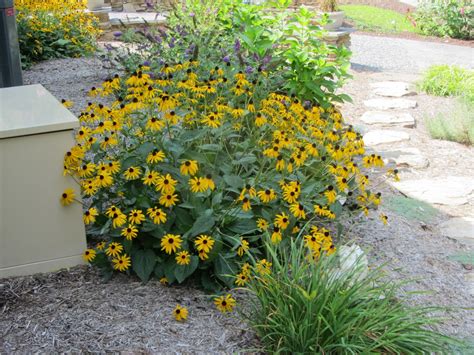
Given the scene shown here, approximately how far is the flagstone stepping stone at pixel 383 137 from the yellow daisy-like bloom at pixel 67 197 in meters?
3.60

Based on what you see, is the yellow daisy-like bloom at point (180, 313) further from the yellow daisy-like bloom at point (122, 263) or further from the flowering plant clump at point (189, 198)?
the yellow daisy-like bloom at point (122, 263)

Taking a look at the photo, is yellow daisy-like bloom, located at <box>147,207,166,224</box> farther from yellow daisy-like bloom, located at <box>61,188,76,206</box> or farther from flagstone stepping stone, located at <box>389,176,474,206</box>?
flagstone stepping stone, located at <box>389,176,474,206</box>

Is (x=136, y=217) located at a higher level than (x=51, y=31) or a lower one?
lower

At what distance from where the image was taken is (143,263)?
263cm

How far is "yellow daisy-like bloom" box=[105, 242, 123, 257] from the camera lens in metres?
2.56

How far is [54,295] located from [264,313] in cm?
82

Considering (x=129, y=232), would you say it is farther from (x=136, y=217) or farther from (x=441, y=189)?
(x=441, y=189)

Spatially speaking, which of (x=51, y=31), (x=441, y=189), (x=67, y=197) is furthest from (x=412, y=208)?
(x=51, y=31)

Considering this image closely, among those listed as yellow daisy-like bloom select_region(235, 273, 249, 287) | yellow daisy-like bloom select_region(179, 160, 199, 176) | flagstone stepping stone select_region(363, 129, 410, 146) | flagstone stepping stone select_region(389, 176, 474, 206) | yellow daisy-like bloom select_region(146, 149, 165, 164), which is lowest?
flagstone stepping stone select_region(389, 176, 474, 206)

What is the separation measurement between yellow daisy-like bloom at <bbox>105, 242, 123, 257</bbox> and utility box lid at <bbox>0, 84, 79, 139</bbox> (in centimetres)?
49

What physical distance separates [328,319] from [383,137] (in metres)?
3.76

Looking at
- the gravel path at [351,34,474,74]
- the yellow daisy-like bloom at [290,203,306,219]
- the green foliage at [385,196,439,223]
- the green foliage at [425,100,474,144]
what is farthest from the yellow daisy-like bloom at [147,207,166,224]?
the gravel path at [351,34,474,74]

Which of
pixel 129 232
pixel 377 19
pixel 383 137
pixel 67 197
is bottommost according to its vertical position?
pixel 383 137

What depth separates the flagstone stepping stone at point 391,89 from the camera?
293 inches
